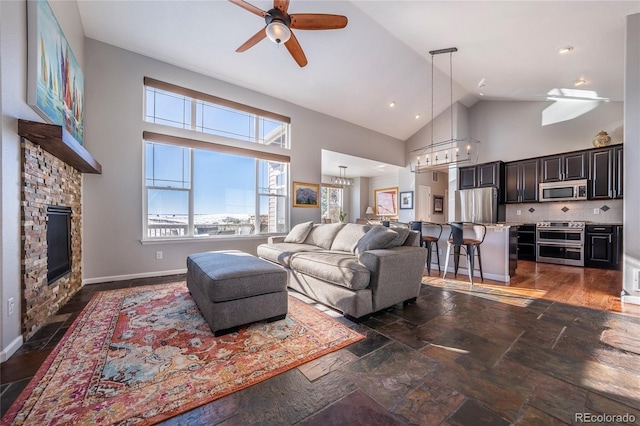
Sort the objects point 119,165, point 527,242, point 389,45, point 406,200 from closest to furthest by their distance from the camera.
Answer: point 119,165, point 389,45, point 527,242, point 406,200

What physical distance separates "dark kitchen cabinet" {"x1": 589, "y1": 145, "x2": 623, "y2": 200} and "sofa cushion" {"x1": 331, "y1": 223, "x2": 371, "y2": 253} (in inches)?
207

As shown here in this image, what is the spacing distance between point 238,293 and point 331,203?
8.06 metres

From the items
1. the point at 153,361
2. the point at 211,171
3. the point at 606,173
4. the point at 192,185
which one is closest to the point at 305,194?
the point at 211,171

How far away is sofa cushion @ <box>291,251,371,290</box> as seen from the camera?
2311mm

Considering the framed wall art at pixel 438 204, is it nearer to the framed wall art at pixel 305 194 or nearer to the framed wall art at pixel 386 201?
the framed wall art at pixel 386 201

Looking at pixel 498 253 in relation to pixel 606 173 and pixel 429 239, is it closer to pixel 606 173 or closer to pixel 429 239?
pixel 429 239

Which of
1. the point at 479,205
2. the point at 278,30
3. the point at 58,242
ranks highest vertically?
the point at 278,30

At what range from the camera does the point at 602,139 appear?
4.99 metres

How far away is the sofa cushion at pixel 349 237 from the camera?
11.1 feet

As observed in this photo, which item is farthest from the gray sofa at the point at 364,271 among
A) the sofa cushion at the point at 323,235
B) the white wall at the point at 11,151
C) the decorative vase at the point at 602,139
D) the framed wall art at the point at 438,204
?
the framed wall art at the point at 438,204

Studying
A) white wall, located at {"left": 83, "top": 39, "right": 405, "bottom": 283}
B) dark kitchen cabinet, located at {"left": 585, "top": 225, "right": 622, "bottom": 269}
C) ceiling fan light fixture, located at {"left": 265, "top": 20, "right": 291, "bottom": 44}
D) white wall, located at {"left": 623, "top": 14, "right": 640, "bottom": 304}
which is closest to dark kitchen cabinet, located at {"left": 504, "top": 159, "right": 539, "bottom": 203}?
dark kitchen cabinet, located at {"left": 585, "top": 225, "right": 622, "bottom": 269}

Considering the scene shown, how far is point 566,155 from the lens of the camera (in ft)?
17.8

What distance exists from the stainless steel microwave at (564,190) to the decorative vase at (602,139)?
733mm

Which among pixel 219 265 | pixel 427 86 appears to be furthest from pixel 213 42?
pixel 427 86
